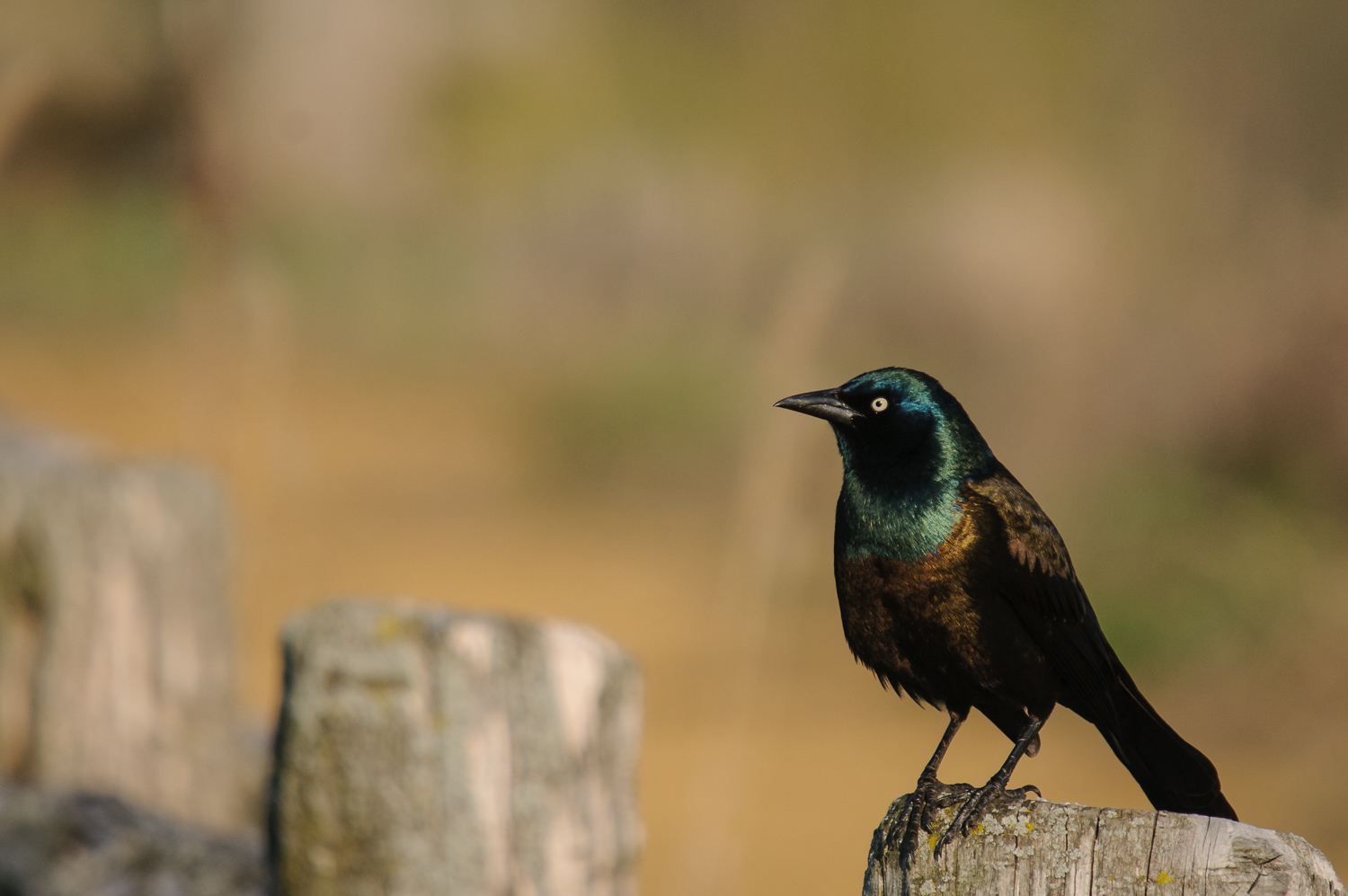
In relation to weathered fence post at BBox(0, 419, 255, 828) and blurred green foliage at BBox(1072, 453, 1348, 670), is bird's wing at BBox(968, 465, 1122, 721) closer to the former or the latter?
weathered fence post at BBox(0, 419, 255, 828)

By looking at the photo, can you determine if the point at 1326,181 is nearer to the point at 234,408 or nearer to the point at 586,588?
the point at 586,588

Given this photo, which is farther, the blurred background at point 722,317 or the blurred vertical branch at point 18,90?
the blurred background at point 722,317

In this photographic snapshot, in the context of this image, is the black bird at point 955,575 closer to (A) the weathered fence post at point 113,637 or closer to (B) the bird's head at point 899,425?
(B) the bird's head at point 899,425

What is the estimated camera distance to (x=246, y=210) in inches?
618

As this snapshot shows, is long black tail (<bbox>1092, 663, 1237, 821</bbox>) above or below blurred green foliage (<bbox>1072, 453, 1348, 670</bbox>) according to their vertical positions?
above

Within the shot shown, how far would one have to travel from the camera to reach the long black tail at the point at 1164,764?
179cm

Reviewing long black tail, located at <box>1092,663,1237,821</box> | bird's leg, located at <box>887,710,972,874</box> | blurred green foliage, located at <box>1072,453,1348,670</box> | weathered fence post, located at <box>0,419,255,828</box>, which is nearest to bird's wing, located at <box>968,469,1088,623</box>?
long black tail, located at <box>1092,663,1237,821</box>

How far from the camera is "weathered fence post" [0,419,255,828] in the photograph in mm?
3244

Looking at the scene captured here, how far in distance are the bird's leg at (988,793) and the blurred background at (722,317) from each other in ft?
7.61

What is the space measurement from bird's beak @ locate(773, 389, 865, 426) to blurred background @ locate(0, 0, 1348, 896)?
80.4 inches

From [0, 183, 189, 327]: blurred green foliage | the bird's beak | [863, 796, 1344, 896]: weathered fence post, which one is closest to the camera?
[863, 796, 1344, 896]: weathered fence post

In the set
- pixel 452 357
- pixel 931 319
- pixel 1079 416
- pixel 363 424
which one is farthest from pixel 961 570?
pixel 452 357

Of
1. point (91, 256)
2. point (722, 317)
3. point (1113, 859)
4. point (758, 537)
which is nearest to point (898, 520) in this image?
point (1113, 859)

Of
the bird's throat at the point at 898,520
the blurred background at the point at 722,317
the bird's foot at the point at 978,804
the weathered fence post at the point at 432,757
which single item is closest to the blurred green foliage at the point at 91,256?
the blurred background at the point at 722,317
